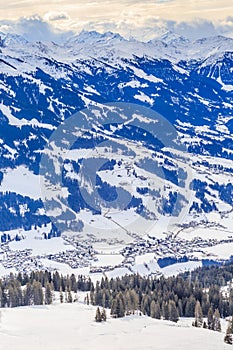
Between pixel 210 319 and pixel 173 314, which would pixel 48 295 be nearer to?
pixel 173 314

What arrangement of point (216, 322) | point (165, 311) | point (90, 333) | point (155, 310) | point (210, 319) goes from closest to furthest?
point (90, 333) → point (216, 322) → point (210, 319) → point (155, 310) → point (165, 311)

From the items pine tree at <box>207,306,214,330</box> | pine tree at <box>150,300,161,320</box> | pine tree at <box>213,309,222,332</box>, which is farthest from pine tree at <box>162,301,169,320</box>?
pine tree at <box>213,309,222,332</box>

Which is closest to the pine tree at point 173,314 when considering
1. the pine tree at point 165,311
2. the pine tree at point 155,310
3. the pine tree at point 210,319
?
the pine tree at point 165,311

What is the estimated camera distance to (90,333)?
103 meters

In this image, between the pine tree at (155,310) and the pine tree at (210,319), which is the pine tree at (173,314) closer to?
the pine tree at (155,310)

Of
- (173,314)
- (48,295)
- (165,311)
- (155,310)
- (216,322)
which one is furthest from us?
(48,295)

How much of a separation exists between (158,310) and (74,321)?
16672 mm

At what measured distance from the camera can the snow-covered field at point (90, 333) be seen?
314 ft

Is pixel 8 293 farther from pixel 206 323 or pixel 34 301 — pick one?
pixel 206 323

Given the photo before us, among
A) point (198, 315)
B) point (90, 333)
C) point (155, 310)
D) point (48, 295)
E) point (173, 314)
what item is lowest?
point (198, 315)

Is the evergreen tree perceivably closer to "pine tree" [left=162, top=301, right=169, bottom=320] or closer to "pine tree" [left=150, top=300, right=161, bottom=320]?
"pine tree" [left=162, top=301, right=169, bottom=320]

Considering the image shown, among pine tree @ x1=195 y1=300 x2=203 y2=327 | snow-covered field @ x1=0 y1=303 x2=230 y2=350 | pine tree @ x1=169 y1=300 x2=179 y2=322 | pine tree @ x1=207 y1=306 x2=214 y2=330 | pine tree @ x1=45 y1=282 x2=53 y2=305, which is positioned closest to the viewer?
snow-covered field @ x1=0 y1=303 x2=230 y2=350

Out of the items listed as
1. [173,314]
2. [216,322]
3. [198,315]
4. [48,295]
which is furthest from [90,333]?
[48,295]

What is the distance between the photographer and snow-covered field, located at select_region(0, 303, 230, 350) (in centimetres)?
9569
